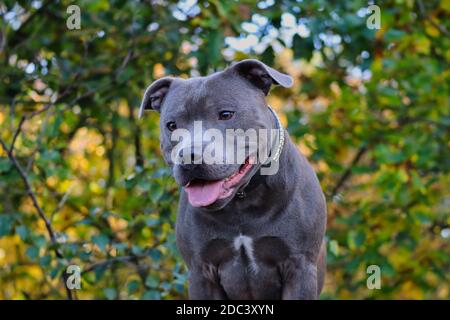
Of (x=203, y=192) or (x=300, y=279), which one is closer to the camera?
(x=203, y=192)

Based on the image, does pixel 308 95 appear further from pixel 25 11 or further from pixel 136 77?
pixel 25 11

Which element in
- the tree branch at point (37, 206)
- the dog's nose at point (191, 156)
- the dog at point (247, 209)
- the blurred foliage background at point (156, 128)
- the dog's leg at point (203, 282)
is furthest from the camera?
the blurred foliage background at point (156, 128)

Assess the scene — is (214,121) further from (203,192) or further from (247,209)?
(247,209)

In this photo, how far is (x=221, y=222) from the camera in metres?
3.85

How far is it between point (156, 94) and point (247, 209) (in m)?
0.75

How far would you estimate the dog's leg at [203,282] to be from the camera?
3953 millimetres

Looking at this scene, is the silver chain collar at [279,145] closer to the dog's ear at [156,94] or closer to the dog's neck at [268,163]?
the dog's neck at [268,163]

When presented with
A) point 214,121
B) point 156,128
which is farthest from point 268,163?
point 156,128

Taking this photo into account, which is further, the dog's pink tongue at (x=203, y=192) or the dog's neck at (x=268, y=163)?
the dog's neck at (x=268, y=163)

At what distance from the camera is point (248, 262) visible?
3.90m

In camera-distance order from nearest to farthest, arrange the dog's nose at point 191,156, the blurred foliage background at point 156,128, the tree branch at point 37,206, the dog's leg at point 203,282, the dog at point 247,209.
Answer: the dog's nose at point 191,156
the dog at point 247,209
the dog's leg at point 203,282
the tree branch at point 37,206
the blurred foliage background at point 156,128

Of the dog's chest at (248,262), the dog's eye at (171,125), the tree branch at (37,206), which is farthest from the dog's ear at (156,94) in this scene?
the tree branch at (37,206)

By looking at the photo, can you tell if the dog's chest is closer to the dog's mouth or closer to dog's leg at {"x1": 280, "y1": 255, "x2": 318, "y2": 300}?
dog's leg at {"x1": 280, "y1": 255, "x2": 318, "y2": 300}

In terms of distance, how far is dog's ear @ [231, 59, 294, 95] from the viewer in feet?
12.3
